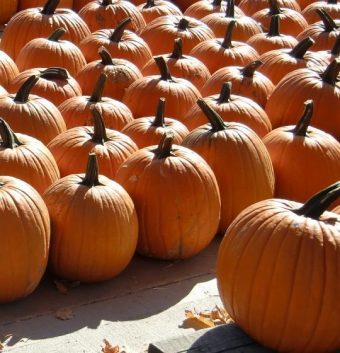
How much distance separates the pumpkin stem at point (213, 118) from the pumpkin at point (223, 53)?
1.65 metres

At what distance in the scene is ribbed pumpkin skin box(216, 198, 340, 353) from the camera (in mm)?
3199

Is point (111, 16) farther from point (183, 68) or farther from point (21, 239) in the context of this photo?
point (21, 239)

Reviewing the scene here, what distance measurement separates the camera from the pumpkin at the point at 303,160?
4750mm

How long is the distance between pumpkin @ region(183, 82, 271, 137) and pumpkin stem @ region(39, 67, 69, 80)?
83cm

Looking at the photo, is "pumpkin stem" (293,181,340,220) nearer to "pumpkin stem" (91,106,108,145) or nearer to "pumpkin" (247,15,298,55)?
"pumpkin stem" (91,106,108,145)

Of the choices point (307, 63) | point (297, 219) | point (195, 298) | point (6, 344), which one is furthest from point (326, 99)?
point (6, 344)

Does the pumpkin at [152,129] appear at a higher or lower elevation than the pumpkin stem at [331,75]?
lower

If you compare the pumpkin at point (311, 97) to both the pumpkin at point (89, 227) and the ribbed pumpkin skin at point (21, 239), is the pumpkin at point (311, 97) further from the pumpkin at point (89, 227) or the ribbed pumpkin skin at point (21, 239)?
the ribbed pumpkin skin at point (21, 239)

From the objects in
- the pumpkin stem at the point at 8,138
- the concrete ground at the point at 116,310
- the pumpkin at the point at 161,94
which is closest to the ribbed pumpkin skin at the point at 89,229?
the concrete ground at the point at 116,310

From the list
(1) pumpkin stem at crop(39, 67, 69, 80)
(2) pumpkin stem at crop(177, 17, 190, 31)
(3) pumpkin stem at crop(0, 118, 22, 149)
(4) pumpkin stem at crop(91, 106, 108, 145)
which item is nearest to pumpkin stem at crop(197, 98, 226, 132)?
(4) pumpkin stem at crop(91, 106, 108, 145)

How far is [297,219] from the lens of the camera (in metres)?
3.29

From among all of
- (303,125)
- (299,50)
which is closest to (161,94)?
(303,125)

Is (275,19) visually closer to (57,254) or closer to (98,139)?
(98,139)

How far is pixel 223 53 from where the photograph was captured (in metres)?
6.23
